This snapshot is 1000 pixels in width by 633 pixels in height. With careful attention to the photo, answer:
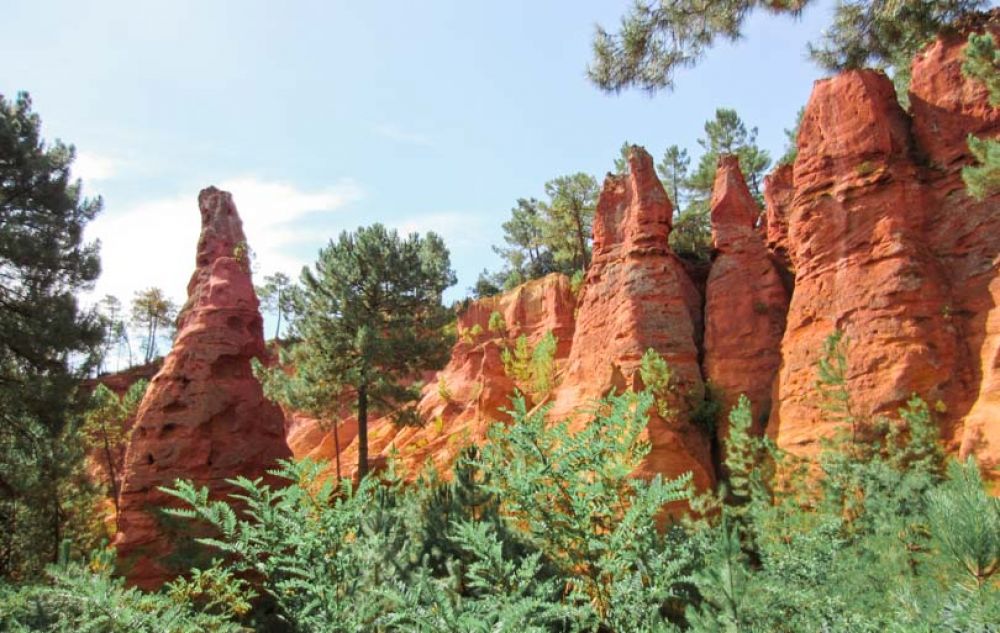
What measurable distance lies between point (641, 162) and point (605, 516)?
20.5 metres

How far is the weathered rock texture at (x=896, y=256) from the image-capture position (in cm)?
1353

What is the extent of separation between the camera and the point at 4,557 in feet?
51.4

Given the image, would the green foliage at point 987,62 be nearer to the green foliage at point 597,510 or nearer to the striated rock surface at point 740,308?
the green foliage at point 597,510

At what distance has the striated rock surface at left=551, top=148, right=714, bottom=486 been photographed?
17.5 metres

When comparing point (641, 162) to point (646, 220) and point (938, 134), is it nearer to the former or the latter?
point (646, 220)

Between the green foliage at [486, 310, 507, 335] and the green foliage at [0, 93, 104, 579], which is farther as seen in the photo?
the green foliage at [486, 310, 507, 335]

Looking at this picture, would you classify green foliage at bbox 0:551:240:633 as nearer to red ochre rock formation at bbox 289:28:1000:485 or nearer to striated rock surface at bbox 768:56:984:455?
red ochre rock formation at bbox 289:28:1000:485

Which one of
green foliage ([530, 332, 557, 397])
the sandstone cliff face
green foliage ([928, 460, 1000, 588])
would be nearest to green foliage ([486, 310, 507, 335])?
green foliage ([530, 332, 557, 397])

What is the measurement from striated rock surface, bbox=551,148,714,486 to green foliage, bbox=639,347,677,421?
0.33 meters

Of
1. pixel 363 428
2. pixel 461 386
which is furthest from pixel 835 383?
pixel 461 386

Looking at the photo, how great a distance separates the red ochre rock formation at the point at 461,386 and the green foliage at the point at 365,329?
17.0 ft

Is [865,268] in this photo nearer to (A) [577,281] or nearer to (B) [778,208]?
(B) [778,208]

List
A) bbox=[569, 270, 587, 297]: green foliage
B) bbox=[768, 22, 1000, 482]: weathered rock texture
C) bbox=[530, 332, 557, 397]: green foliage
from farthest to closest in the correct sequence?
bbox=[569, 270, 587, 297]: green foliage
bbox=[530, 332, 557, 397]: green foliage
bbox=[768, 22, 1000, 482]: weathered rock texture

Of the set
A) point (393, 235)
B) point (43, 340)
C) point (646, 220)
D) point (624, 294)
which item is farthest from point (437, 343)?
point (43, 340)
